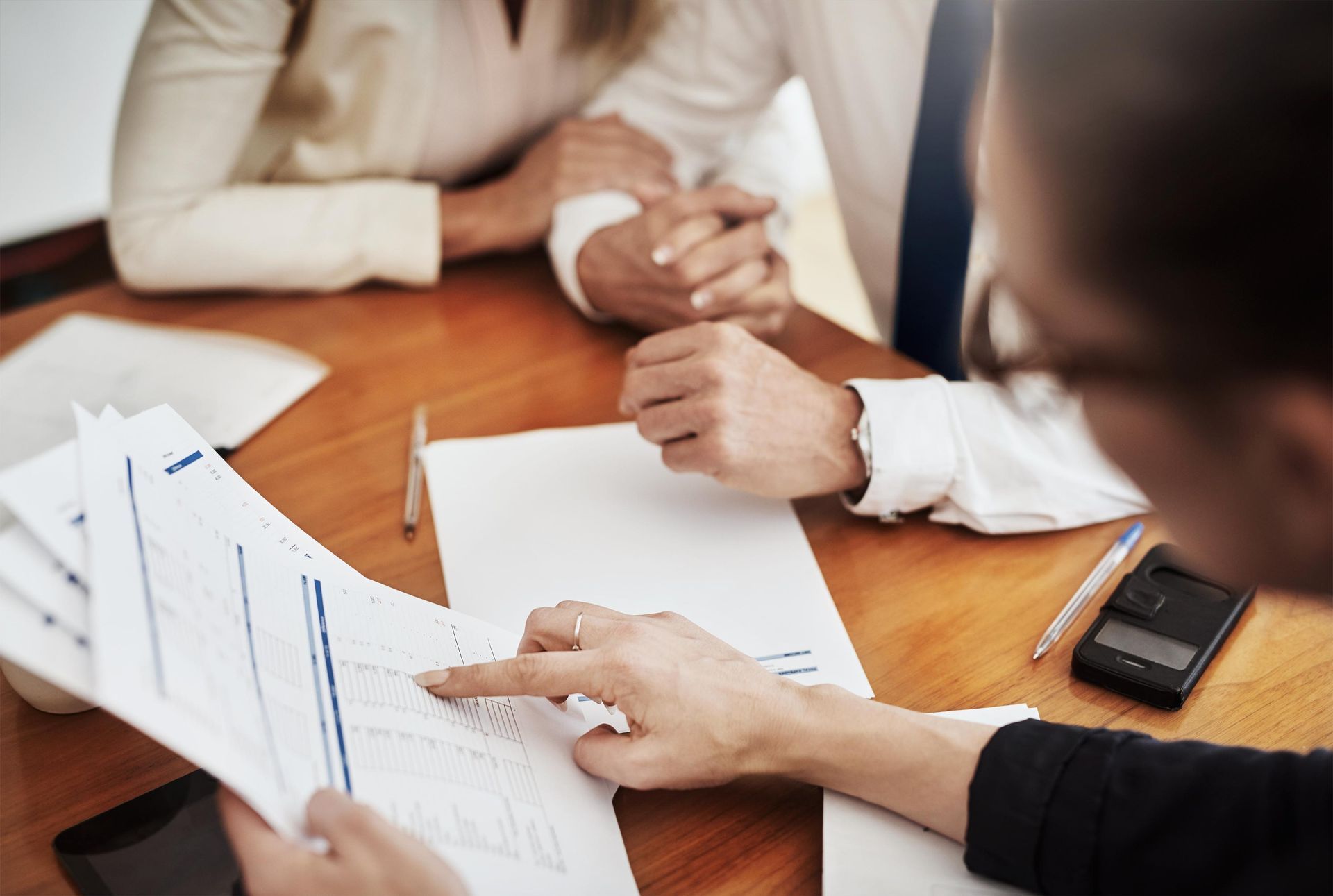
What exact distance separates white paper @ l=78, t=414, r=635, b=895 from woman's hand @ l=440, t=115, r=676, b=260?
63 cm

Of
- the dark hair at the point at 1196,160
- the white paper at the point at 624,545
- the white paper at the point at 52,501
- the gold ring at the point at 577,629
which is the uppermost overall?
the dark hair at the point at 1196,160

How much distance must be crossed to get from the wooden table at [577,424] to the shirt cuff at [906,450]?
0.03 meters

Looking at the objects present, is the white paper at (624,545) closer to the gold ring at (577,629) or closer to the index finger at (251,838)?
the gold ring at (577,629)

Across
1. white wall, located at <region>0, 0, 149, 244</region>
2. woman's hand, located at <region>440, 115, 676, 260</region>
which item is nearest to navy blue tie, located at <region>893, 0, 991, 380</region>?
woman's hand, located at <region>440, 115, 676, 260</region>

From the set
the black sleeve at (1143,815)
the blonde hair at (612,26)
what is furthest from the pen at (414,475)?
the blonde hair at (612,26)

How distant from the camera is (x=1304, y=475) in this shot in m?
0.46

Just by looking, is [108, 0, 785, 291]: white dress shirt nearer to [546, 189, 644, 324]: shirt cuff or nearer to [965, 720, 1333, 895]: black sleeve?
[546, 189, 644, 324]: shirt cuff

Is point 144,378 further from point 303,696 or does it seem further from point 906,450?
point 906,450

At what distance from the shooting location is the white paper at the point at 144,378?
0.92 meters

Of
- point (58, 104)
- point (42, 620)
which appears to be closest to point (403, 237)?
point (42, 620)

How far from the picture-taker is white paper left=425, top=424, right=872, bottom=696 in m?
0.74

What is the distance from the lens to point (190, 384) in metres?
0.97

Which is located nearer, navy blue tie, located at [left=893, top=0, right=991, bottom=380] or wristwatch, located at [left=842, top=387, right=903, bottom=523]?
wristwatch, located at [left=842, top=387, right=903, bottom=523]

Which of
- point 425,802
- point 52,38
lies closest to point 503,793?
point 425,802
